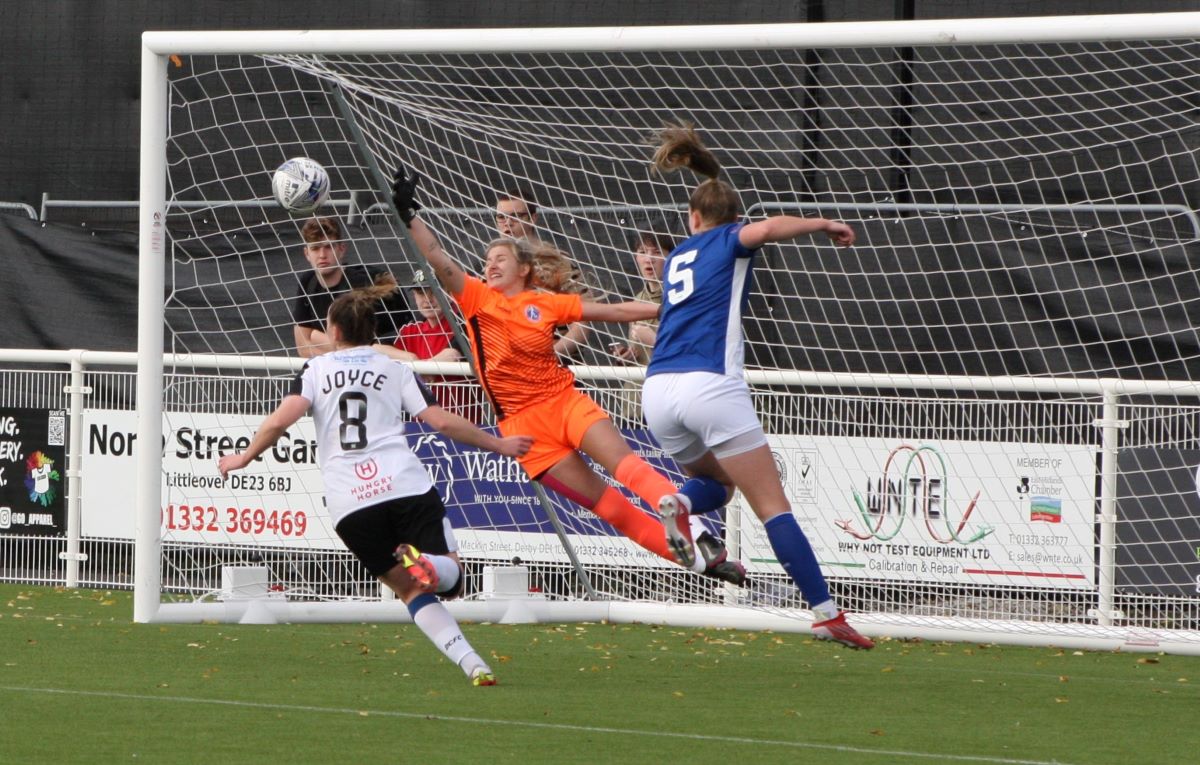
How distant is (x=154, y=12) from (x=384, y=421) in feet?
24.9

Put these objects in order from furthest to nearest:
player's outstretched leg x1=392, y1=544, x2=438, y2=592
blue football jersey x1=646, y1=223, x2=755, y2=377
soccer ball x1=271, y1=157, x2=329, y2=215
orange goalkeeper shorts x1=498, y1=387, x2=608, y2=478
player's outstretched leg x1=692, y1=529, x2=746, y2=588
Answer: soccer ball x1=271, y1=157, x2=329, y2=215, orange goalkeeper shorts x1=498, y1=387, x2=608, y2=478, player's outstretched leg x1=692, y1=529, x2=746, y2=588, blue football jersey x1=646, y1=223, x2=755, y2=377, player's outstretched leg x1=392, y1=544, x2=438, y2=592

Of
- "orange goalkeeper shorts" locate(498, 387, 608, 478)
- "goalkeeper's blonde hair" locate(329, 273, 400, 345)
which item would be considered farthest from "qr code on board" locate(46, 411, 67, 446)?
"goalkeeper's blonde hair" locate(329, 273, 400, 345)

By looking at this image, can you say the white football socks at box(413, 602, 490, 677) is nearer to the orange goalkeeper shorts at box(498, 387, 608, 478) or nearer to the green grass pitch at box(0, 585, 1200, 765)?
the green grass pitch at box(0, 585, 1200, 765)

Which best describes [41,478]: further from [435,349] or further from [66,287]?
[435,349]

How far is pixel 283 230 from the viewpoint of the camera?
12.0 metres

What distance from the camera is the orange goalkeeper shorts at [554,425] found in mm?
8430

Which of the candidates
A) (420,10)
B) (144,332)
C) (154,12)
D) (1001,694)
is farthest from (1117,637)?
(154,12)

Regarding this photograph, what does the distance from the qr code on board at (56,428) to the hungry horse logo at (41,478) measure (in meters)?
0.13

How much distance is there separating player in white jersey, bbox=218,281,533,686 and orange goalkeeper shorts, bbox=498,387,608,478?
0.93 metres

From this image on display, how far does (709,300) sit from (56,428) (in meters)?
5.94

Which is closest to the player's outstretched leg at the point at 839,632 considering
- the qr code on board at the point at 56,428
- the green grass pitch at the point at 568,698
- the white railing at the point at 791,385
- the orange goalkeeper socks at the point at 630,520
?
the green grass pitch at the point at 568,698

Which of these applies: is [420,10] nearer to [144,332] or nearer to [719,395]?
[144,332]

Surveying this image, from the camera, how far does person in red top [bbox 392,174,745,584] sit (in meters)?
8.32

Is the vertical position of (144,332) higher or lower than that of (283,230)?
lower
